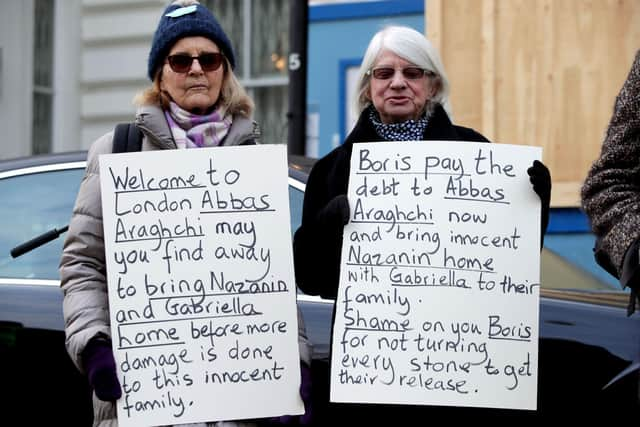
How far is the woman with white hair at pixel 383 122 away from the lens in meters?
3.42

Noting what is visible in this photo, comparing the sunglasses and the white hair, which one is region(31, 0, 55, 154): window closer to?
the white hair

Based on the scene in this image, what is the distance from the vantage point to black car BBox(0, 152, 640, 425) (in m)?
4.11

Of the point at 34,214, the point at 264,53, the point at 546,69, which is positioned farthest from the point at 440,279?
the point at 264,53

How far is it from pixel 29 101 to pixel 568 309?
9.01m

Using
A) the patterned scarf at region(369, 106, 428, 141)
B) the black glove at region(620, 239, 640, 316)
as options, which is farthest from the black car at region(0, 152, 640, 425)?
the black glove at region(620, 239, 640, 316)

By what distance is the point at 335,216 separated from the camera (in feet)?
10.8

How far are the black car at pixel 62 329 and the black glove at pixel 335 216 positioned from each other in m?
0.93

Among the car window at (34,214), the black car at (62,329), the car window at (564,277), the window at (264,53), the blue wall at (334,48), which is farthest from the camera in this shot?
the window at (264,53)

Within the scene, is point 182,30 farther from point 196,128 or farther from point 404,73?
point 404,73

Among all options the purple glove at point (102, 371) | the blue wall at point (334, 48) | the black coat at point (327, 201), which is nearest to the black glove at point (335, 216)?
the black coat at point (327, 201)

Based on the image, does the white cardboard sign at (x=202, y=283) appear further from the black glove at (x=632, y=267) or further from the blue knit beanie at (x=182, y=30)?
the black glove at (x=632, y=267)

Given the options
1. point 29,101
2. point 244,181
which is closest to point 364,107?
point 244,181

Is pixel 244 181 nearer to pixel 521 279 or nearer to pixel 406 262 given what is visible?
pixel 406 262

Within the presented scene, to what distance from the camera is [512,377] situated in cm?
327
